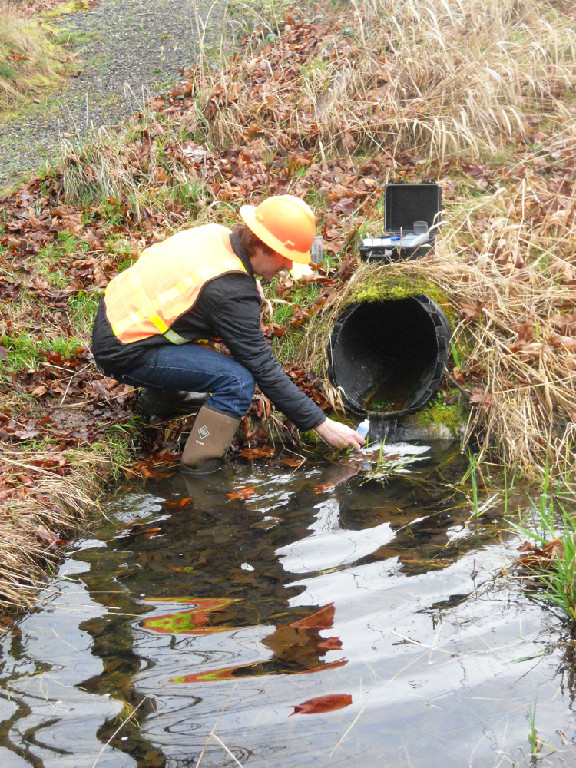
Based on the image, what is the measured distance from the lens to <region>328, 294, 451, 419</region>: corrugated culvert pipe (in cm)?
576

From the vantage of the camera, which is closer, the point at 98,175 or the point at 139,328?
the point at 139,328

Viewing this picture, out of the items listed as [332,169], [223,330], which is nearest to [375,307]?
[223,330]

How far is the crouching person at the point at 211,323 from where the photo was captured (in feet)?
16.1

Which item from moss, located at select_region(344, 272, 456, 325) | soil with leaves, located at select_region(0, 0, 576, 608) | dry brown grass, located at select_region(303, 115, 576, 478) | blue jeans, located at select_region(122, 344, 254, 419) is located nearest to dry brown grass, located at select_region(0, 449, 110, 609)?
soil with leaves, located at select_region(0, 0, 576, 608)

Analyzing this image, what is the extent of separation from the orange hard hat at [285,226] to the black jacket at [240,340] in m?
0.29

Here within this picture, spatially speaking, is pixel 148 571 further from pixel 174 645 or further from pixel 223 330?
pixel 223 330

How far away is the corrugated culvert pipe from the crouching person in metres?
0.85

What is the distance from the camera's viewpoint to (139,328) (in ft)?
17.0

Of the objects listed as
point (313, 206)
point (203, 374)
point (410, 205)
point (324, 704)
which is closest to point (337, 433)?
point (203, 374)

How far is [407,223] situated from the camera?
21.7ft

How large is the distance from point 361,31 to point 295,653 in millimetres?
8717

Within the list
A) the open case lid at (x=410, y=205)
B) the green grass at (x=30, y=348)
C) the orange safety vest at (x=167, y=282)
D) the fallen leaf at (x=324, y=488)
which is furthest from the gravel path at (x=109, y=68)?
the fallen leaf at (x=324, y=488)

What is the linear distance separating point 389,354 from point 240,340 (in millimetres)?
2226

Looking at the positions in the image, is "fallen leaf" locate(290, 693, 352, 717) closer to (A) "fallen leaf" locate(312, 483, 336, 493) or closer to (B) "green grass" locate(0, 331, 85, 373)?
(A) "fallen leaf" locate(312, 483, 336, 493)
